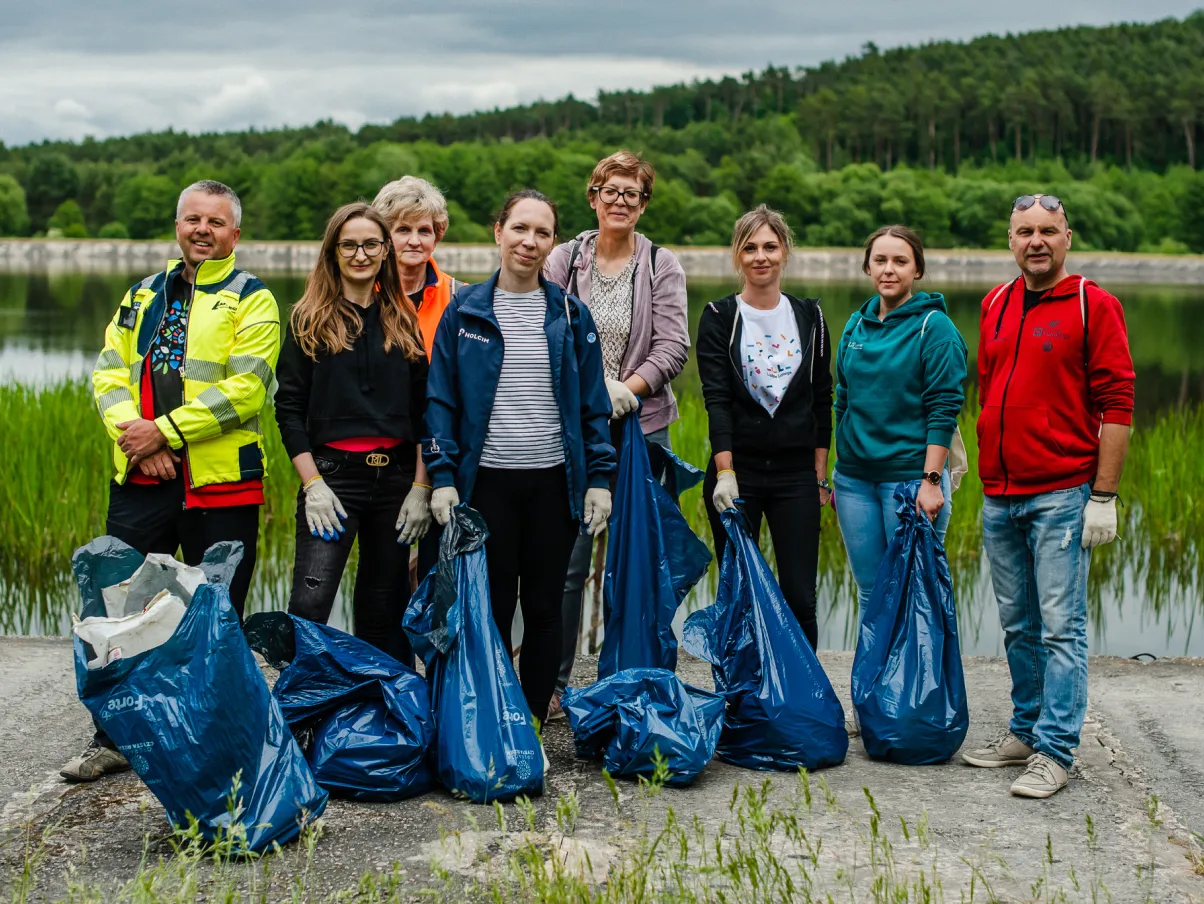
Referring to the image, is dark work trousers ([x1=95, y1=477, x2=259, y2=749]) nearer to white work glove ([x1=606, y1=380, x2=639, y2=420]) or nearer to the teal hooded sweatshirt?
white work glove ([x1=606, y1=380, x2=639, y2=420])

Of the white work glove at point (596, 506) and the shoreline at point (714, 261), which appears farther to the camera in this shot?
the shoreline at point (714, 261)

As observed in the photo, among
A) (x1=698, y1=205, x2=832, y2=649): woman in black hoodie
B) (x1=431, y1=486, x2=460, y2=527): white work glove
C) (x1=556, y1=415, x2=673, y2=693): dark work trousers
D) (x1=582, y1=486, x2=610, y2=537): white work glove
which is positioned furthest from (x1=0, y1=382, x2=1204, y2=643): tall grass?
(x1=431, y1=486, x2=460, y2=527): white work glove

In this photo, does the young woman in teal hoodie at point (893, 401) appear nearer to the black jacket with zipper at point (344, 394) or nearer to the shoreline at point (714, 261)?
the black jacket with zipper at point (344, 394)

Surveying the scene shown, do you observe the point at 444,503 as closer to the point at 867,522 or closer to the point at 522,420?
the point at 522,420

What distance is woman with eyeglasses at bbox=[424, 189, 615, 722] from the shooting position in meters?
3.41

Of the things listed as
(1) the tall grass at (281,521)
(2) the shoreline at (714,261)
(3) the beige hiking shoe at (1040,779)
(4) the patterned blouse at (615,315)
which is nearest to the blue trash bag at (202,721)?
(4) the patterned blouse at (615,315)

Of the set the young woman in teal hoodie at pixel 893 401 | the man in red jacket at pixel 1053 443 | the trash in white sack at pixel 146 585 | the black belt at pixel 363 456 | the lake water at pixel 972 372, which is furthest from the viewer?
the lake water at pixel 972 372

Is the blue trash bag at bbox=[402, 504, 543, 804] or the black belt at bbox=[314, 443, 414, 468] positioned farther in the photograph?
the black belt at bbox=[314, 443, 414, 468]

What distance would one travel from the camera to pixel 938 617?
360 centimetres

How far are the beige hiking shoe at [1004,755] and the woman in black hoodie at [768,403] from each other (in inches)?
22.2

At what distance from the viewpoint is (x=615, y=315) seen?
3982 mm

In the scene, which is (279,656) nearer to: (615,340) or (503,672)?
(503,672)

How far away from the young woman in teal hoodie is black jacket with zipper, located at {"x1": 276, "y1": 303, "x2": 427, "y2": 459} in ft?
4.11

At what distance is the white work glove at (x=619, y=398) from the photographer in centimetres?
377
